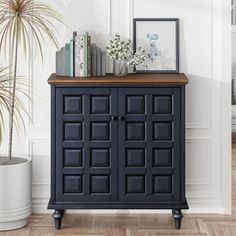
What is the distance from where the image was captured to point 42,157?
5141 mm

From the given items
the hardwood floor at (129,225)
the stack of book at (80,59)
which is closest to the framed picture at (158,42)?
the stack of book at (80,59)

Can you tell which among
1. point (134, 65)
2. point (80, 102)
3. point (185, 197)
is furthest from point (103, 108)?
point (185, 197)

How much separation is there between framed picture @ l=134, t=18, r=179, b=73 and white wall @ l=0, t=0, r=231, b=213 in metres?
0.05

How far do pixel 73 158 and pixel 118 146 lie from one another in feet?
0.95

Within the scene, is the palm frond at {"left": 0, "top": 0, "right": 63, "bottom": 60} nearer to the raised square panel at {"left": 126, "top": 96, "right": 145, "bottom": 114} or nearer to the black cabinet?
the black cabinet

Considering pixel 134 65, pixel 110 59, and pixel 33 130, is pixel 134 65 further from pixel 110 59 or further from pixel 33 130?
pixel 33 130

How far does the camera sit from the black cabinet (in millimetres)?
4715

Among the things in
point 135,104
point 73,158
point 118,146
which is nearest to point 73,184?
point 73,158

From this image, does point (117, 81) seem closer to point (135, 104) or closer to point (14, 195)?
point (135, 104)

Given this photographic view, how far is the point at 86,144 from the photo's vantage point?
476 cm

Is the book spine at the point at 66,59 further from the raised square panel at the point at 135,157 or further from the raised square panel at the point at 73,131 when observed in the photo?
the raised square panel at the point at 135,157

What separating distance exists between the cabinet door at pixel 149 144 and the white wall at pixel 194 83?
1.29ft

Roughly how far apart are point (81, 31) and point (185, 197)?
4.18 ft

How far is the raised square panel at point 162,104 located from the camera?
4.72 metres
